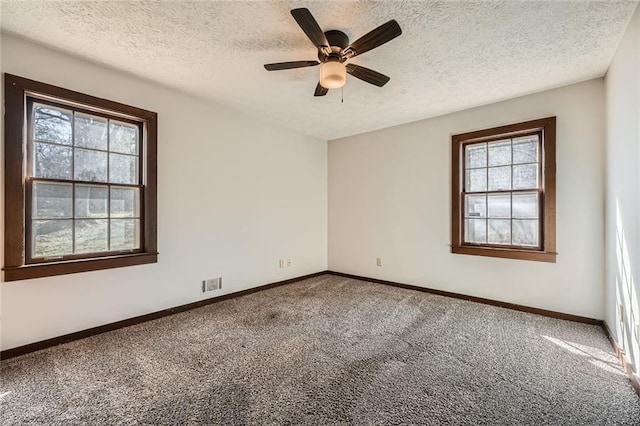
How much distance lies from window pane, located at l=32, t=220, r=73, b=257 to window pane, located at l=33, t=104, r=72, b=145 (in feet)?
2.36

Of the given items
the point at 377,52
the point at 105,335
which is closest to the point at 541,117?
the point at 377,52

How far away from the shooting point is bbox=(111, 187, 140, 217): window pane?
285cm

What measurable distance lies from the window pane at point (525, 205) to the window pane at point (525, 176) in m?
0.11

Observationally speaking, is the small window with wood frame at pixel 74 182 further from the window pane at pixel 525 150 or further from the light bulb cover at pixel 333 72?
the window pane at pixel 525 150

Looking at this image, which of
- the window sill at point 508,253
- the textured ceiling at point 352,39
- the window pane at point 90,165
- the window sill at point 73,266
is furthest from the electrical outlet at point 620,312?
the window pane at point 90,165

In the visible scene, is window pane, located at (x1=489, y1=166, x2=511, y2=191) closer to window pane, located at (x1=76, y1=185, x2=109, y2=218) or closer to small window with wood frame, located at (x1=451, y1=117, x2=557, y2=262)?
small window with wood frame, located at (x1=451, y1=117, x2=557, y2=262)

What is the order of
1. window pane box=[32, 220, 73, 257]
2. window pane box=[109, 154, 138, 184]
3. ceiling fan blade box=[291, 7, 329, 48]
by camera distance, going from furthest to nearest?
1. window pane box=[109, 154, 138, 184]
2. window pane box=[32, 220, 73, 257]
3. ceiling fan blade box=[291, 7, 329, 48]

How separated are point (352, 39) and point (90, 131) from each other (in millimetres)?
2553

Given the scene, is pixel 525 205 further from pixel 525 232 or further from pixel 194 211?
pixel 194 211

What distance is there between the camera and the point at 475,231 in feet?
12.3

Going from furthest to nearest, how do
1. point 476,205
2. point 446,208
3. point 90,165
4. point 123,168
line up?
point 446,208 → point 476,205 → point 123,168 → point 90,165

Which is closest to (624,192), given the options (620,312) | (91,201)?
(620,312)

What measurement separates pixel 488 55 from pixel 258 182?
3.02 m

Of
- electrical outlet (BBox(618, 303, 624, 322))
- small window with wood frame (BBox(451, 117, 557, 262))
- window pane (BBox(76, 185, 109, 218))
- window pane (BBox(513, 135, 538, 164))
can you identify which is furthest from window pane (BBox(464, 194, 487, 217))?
window pane (BBox(76, 185, 109, 218))
